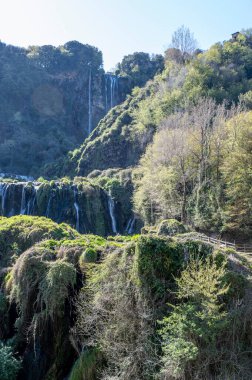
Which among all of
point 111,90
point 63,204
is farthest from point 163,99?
point 111,90

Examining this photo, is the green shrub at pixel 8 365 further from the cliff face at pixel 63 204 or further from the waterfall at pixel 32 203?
the waterfall at pixel 32 203

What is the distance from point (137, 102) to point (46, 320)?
152ft

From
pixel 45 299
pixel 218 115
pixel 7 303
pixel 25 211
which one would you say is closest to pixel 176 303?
pixel 45 299

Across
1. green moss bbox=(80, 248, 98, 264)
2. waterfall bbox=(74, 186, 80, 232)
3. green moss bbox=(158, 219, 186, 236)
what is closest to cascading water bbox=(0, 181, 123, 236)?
waterfall bbox=(74, 186, 80, 232)

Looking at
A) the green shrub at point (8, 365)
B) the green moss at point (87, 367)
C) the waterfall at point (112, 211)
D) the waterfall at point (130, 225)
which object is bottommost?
the green shrub at point (8, 365)

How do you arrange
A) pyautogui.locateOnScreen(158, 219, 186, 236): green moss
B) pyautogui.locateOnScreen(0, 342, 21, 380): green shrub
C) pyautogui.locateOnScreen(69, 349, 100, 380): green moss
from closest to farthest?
pyautogui.locateOnScreen(69, 349, 100, 380): green moss < pyautogui.locateOnScreen(0, 342, 21, 380): green shrub < pyautogui.locateOnScreen(158, 219, 186, 236): green moss

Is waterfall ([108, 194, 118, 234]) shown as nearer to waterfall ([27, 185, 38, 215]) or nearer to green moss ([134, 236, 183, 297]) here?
waterfall ([27, 185, 38, 215])

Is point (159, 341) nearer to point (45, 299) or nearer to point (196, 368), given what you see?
point (196, 368)

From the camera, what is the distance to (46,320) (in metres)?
13.7

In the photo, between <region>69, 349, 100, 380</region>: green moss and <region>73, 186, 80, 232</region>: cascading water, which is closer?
<region>69, 349, 100, 380</region>: green moss

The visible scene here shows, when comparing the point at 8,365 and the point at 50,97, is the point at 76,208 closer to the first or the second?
the point at 8,365

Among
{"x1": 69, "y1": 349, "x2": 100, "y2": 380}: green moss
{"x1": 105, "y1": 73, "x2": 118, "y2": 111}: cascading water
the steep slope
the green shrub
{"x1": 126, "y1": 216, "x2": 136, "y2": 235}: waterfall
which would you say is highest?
{"x1": 105, "y1": 73, "x2": 118, "y2": 111}: cascading water

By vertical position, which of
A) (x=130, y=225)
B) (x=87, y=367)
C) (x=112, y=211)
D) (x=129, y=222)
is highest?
(x=112, y=211)

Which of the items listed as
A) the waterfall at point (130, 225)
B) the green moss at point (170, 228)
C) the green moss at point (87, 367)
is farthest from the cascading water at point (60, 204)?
the green moss at point (87, 367)
